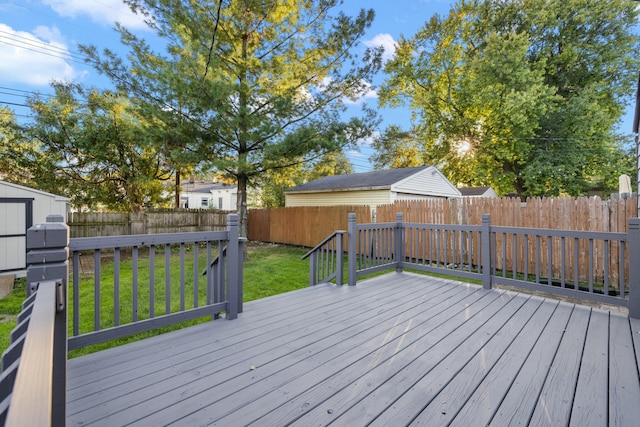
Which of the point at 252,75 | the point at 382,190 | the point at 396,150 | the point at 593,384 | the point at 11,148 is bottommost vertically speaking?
the point at 593,384

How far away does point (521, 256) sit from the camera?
6172 mm

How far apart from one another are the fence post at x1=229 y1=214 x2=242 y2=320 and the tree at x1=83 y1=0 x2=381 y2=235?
504cm

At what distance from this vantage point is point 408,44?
1716 cm

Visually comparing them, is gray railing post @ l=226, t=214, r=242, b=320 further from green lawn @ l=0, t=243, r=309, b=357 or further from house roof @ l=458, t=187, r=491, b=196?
house roof @ l=458, t=187, r=491, b=196

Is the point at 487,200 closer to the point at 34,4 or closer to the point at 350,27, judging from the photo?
the point at 350,27

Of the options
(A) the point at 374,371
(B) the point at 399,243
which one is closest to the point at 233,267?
(A) the point at 374,371

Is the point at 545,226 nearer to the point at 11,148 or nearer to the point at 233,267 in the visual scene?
the point at 233,267

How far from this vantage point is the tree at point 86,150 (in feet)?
32.3

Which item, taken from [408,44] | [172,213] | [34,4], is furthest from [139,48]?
[408,44]

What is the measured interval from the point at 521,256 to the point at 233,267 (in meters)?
5.87

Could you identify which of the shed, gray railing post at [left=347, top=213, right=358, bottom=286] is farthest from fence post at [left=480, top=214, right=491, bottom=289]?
the shed

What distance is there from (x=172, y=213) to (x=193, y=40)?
6.04m

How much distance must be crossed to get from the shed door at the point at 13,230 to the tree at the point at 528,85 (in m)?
16.6

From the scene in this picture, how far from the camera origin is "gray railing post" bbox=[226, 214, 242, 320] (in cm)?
305
